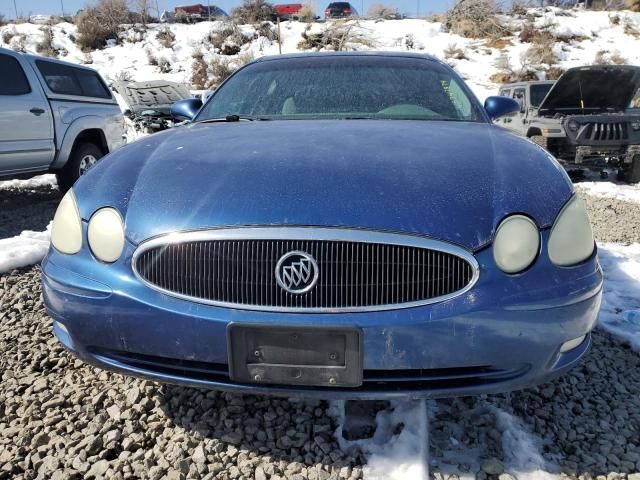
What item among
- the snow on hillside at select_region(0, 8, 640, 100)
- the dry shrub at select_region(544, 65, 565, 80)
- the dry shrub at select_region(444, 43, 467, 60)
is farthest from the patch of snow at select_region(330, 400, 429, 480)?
the dry shrub at select_region(444, 43, 467, 60)

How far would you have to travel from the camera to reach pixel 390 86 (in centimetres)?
282

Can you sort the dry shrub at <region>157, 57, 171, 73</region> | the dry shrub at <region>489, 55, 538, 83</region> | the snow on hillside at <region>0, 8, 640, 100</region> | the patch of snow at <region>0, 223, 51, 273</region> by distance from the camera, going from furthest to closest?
the dry shrub at <region>157, 57, 171, 73</region> → the snow on hillside at <region>0, 8, 640, 100</region> → the dry shrub at <region>489, 55, 538, 83</region> → the patch of snow at <region>0, 223, 51, 273</region>

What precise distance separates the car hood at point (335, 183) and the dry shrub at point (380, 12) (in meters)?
32.4

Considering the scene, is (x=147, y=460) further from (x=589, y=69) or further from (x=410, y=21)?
(x=410, y=21)

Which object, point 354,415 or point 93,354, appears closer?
point 93,354

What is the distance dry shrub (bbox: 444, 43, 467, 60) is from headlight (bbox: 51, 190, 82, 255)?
2530 cm

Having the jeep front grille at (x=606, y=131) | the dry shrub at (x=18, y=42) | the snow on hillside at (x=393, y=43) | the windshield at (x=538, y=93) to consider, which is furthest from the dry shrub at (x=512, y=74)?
the dry shrub at (x=18, y=42)

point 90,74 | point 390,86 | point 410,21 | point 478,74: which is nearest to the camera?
point 390,86

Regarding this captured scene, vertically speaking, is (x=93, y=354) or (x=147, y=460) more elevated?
(x=93, y=354)

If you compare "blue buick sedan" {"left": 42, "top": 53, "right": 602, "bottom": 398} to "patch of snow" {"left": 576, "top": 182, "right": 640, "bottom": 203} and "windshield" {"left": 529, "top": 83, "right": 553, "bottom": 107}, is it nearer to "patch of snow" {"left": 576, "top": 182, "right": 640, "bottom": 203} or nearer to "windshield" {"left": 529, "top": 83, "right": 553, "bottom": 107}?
"patch of snow" {"left": 576, "top": 182, "right": 640, "bottom": 203}

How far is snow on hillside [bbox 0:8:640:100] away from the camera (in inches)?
946

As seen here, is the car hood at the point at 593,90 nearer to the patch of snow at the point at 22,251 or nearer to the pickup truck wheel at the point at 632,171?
the pickup truck wheel at the point at 632,171

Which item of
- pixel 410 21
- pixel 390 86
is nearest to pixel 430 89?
pixel 390 86

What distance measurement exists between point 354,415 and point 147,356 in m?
0.81
